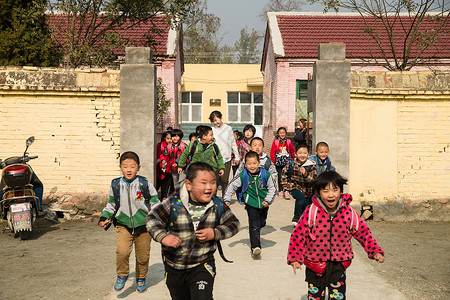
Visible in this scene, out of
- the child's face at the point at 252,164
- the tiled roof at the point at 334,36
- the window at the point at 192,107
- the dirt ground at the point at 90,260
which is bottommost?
the dirt ground at the point at 90,260

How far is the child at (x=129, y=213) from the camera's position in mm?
5598

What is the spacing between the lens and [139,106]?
385 inches

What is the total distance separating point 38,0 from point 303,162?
792 centimetres

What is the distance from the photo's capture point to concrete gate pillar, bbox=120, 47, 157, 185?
9.76 meters

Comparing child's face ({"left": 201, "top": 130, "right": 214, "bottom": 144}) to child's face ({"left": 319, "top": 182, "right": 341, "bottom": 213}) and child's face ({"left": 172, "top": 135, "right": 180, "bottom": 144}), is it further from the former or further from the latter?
child's face ({"left": 319, "top": 182, "right": 341, "bottom": 213})

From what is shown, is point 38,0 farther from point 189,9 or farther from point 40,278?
point 40,278

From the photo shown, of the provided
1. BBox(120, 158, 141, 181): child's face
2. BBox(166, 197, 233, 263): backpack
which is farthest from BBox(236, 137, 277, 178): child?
BBox(166, 197, 233, 263): backpack

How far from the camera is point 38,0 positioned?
12.6m

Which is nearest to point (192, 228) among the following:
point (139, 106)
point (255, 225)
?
point (255, 225)

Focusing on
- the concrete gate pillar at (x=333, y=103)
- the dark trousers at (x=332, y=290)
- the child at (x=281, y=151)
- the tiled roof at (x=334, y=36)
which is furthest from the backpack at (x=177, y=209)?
the tiled roof at (x=334, y=36)

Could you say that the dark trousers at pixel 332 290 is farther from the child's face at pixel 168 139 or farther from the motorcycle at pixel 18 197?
the child's face at pixel 168 139

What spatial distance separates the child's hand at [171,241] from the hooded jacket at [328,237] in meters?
1.06

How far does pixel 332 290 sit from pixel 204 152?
5.54 meters

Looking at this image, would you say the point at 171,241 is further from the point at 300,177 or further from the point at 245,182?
the point at 300,177
